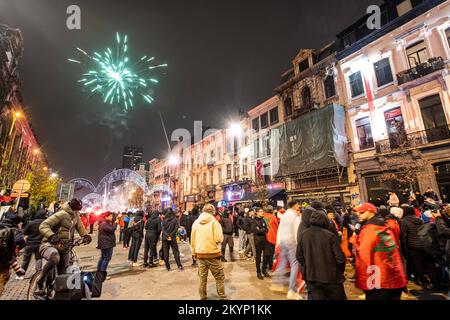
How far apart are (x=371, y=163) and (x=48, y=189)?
3296 centimetres

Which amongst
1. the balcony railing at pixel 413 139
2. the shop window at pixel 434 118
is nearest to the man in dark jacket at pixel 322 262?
the balcony railing at pixel 413 139

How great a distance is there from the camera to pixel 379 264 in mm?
3281

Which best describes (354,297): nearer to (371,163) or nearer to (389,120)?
(371,163)

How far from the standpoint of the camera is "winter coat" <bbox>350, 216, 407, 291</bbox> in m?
3.19

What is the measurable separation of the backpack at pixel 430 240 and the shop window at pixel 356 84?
1606 centimetres

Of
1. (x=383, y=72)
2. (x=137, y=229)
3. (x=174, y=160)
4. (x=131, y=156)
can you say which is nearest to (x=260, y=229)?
(x=137, y=229)

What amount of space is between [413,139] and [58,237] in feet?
61.9

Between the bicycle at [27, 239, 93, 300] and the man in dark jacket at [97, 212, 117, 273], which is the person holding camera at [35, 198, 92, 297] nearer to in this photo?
the bicycle at [27, 239, 93, 300]

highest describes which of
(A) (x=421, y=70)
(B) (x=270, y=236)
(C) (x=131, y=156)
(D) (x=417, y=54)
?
(C) (x=131, y=156)

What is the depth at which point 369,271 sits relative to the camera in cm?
330

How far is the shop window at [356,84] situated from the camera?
1838 centimetres

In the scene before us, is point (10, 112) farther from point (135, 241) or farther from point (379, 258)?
point (379, 258)

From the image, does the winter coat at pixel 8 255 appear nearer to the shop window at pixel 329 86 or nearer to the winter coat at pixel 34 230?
the winter coat at pixel 34 230

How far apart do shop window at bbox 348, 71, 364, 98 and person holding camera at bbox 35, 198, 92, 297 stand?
20621mm
